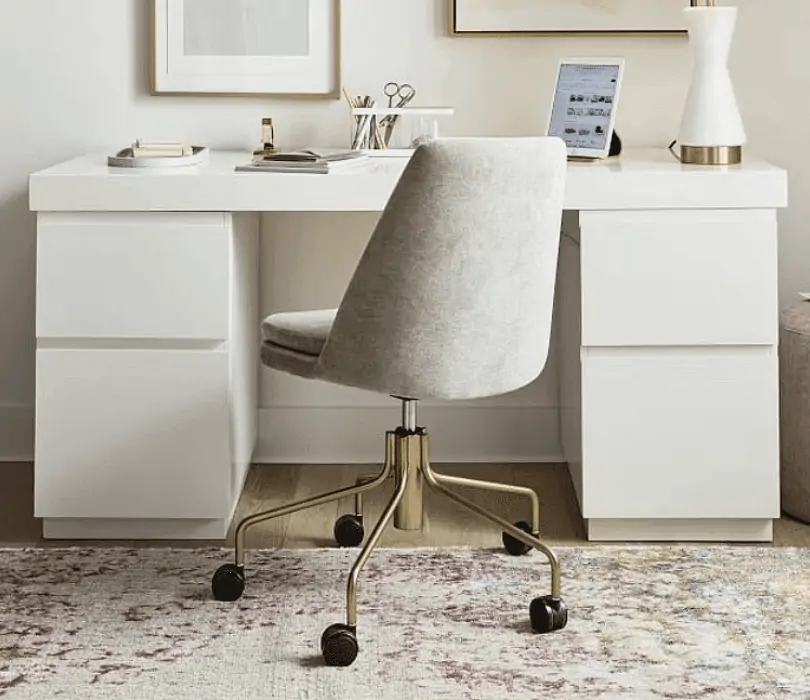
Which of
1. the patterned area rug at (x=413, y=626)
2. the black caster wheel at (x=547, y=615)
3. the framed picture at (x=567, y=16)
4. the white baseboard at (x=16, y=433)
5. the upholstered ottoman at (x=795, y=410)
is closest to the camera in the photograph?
the patterned area rug at (x=413, y=626)

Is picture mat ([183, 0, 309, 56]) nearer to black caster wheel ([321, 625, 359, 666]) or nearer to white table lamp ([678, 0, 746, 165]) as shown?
white table lamp ([678, 0, 746, 165])

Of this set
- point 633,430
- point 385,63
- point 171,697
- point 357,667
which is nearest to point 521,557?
point 633,430

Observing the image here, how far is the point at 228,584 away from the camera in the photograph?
260cm

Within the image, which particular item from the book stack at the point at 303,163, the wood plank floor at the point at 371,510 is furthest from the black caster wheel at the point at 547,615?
the book stack at the point at 303,163

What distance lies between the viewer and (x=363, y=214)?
11.8ft

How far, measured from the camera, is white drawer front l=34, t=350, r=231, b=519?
291cm

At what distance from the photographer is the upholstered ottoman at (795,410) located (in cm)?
311

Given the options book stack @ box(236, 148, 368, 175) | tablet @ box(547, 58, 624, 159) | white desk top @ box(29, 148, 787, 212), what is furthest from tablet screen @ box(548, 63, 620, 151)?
book stack @ box(236, 148, 368, 175)

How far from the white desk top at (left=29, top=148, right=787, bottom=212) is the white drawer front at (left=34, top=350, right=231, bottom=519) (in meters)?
0.32

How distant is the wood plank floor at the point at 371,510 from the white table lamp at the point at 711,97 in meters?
0.87

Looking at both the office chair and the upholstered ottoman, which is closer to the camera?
the office chair

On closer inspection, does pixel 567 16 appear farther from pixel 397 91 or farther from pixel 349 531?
pixel 349 531

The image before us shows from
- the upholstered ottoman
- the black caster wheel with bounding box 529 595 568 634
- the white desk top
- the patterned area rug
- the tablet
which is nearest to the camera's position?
the patterned area rug

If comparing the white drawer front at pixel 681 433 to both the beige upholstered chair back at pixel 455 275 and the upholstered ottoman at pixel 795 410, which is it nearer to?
the upholstered ottoman at pixel 795 410
